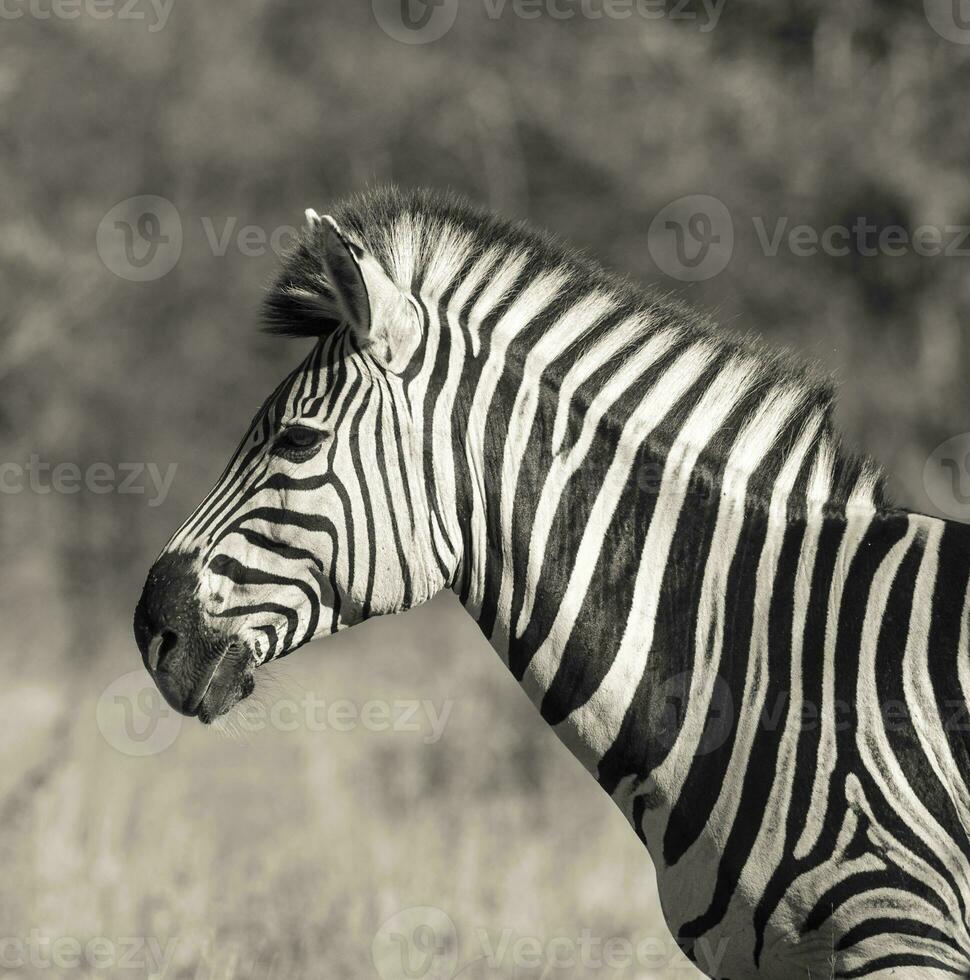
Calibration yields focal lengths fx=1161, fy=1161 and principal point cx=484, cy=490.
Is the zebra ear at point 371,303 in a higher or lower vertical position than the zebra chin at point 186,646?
higher

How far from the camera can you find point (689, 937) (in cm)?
305

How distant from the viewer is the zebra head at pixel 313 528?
322cm

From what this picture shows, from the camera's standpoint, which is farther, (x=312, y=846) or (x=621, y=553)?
(x=312, y=846)

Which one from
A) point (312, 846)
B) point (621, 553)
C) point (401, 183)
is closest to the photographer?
point (621, 553)

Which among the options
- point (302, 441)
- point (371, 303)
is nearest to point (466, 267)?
point (371, 303)

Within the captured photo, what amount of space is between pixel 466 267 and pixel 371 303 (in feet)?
1.25

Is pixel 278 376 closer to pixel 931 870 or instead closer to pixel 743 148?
pixel 743 148

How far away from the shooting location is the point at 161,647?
10.7 ft

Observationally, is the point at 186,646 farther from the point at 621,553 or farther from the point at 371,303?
the point at 621,553

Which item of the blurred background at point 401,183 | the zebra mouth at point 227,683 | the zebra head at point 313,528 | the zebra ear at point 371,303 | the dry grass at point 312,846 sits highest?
the blurred background at point 401,183

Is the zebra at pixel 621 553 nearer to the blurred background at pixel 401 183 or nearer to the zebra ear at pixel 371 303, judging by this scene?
the zebra ear at pixel 371 303

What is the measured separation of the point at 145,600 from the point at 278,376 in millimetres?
10027

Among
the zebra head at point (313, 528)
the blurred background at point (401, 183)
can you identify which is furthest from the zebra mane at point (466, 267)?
the blurred background at point (401, 183)

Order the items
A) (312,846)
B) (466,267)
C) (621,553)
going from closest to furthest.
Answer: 1. (621,553)
2. (466,267)
3. (312,846)
